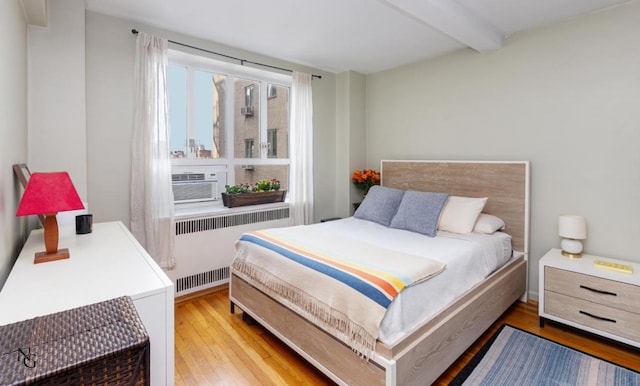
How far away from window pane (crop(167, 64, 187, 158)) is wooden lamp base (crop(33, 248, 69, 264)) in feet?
5.68

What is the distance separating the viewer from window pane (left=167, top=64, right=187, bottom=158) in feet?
10.2

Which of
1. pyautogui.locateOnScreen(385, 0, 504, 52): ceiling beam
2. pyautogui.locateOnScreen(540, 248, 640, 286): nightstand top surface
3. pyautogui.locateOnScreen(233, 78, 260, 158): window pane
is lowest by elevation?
pyautogui.locateOnScreen(540, 248, 640, 286): nightstand top surface

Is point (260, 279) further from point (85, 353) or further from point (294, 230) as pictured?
point (85, 353)

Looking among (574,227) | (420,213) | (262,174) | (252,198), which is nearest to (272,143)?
(262,174)

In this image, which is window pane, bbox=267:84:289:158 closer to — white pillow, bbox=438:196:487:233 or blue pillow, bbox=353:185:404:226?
blue pillow, bbox=353:185:404:226

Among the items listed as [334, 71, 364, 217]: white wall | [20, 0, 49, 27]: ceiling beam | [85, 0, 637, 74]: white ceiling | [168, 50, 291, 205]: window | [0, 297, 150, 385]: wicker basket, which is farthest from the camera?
[334, 71, 364, 217]: white wall

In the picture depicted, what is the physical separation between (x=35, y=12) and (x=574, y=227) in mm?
3980

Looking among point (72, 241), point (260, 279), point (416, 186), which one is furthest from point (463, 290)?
point (72, 241)

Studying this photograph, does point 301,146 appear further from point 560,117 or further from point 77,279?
point 77,279

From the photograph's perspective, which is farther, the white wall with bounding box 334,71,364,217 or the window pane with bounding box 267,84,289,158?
the white wall with bounding box 334,71,364,217

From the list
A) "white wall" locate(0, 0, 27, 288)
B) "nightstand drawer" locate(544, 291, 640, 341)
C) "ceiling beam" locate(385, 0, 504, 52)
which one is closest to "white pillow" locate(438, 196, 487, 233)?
"nightstand drawer" locate(544, 291, 640, 341)

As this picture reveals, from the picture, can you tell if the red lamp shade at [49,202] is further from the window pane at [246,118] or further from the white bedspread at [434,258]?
the window pane at [246,118]

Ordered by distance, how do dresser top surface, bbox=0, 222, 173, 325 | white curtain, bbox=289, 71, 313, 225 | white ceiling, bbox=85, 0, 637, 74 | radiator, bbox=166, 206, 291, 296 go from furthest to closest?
white curtain, bbox=289, 71, 313, 225
radiator, bbox=166, 206, 291, 296
white ceiling, bbox=85, 0, 637, 74
dresser top surface, bbox=0, 222, 173, 325

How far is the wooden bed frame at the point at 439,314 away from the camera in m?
1.61
